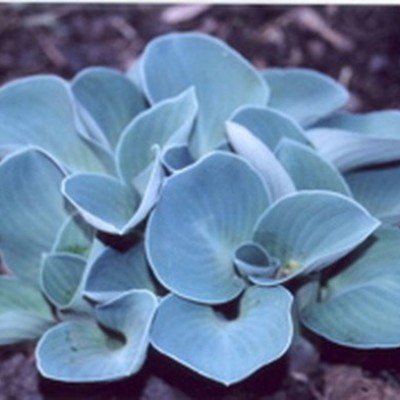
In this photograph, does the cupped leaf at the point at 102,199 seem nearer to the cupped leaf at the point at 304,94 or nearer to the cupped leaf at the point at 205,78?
the cupped leaf at the point at 205,78

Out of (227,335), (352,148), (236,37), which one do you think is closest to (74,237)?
(227,335)

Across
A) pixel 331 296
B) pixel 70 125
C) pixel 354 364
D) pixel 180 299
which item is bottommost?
pixel 354 364

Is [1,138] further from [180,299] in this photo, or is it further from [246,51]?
[246,51]

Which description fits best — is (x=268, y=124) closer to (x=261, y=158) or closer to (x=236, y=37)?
(x=261, y=158)

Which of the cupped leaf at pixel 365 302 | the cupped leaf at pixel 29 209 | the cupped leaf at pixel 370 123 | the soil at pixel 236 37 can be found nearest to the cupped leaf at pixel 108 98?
the cupped leaf at pixel 29 209

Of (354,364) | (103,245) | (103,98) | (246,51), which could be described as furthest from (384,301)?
(246,51)

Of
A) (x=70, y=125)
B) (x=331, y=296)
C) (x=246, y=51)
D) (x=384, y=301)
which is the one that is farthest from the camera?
(x=246, y=51)

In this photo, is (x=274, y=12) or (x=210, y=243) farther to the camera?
(x=274, y=12)
